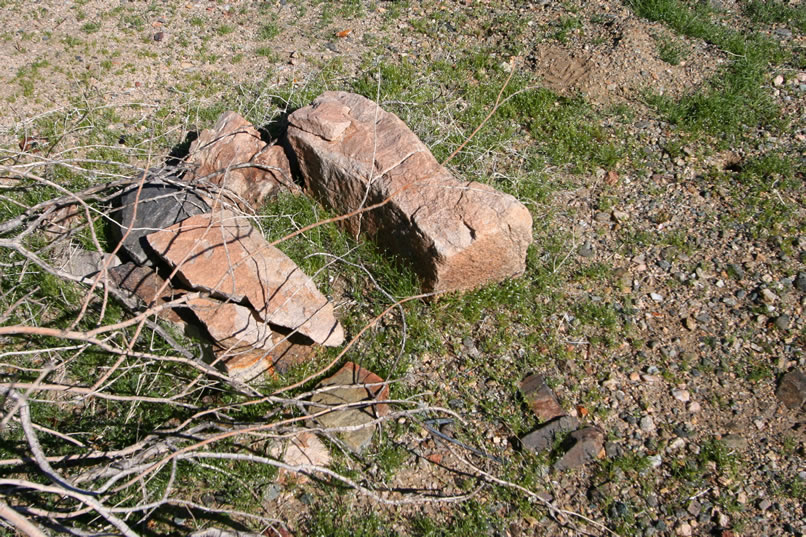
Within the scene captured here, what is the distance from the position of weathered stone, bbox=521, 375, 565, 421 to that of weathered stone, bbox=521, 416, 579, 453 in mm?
42

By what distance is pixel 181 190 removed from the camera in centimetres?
393

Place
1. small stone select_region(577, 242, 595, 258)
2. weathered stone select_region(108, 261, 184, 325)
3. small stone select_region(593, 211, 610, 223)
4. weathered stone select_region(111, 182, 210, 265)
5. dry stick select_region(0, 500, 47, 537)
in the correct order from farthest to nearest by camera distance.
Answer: small stone select_region(593, 211, 610, 223) → small stone select_region(577, 242, 595, 258) → weathered stone select_region(111, 182, 210, 265) → weathered stone select_region(108, 261, 184, 325) → dry stick select_region(0, 500, 47, 537)

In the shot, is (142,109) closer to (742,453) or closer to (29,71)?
(29,71)

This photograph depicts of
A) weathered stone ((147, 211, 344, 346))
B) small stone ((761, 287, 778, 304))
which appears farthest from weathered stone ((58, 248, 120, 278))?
small stone ((761, 287, 778, 304))

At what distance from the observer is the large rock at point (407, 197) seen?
3.40 metres

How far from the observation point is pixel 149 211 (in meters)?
3.83

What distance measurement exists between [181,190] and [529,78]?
2.74 metres

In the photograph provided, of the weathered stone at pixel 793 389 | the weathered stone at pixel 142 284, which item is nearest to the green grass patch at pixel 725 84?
the weathered stone at pixel 793 389

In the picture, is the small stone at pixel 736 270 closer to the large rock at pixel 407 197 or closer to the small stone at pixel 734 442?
the small stone at pixel 734 442

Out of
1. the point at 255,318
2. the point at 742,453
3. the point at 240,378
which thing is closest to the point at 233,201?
the point at 255,318

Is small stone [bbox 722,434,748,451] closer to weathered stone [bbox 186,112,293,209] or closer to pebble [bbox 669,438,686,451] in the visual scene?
pebble [bbox 669,438,686,451]

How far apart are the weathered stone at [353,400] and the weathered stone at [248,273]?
23 centimetres

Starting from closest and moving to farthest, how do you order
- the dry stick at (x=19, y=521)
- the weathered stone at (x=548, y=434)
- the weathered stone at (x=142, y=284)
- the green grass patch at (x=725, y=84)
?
the dry stick at (x=19, y=521)
the weathered stone at (x=548, y=434)
the weathered stone at (x=142, y=284)
the green grass patch at (x=725, y=84)

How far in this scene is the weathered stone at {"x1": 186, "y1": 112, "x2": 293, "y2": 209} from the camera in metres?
4.15
